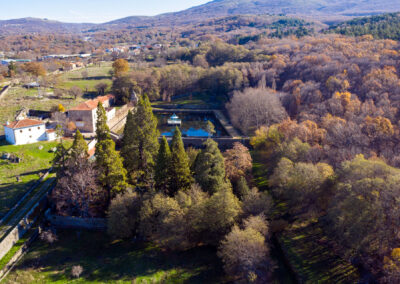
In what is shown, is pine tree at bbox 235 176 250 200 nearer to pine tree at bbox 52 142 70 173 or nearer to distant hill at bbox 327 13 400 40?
pine tree at bbox 52 142 70 173

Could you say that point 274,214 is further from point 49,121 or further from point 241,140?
point 49,121

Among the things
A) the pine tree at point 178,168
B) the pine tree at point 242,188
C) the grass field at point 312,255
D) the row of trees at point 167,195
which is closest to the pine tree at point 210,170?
the row of trees at point 167,195

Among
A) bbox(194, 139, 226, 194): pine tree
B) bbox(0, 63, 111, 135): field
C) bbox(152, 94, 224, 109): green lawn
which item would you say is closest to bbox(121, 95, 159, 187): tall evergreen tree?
bbox(194, 139, 226, 194): pine tree

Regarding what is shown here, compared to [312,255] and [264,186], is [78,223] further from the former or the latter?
[312,255]

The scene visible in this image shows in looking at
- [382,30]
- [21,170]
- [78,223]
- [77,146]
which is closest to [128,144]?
[77,146]

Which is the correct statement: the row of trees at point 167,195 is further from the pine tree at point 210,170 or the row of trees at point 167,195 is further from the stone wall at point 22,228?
the stone wall at point 22,228
